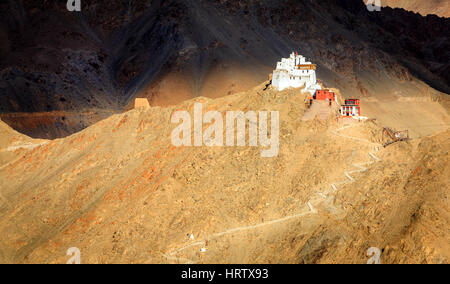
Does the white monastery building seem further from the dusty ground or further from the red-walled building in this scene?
the red-walled building

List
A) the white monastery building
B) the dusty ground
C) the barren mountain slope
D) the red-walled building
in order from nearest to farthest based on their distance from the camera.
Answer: the dusty ground
the red-walled building
the white monastery building
the barren mountain slope

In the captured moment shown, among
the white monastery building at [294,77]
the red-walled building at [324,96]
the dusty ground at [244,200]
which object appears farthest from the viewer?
the white monastery building at [294,77]

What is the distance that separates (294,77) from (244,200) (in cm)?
1846

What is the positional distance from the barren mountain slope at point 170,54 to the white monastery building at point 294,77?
157ft

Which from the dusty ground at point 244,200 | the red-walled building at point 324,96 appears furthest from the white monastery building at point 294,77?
the red-walled building at point 324,96

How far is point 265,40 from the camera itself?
441ft

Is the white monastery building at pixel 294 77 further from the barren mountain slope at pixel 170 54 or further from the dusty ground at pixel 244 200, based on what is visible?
the barren mountain slope at pixel 170 54

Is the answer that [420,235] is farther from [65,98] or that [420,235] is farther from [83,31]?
[83,31]

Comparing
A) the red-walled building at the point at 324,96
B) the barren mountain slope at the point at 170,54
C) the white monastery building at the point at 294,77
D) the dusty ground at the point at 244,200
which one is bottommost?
the dusty ground at the point at 244,200

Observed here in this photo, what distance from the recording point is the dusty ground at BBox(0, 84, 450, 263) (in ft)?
130

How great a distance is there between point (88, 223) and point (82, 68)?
82466 millimetres

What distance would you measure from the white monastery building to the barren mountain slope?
157 feet

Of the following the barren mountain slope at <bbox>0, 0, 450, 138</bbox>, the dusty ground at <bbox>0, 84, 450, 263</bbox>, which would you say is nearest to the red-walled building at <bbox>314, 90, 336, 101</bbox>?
the dusty ground at <bbox>0, 84, 450, 263</bbox>

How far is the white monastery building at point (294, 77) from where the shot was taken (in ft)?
194
